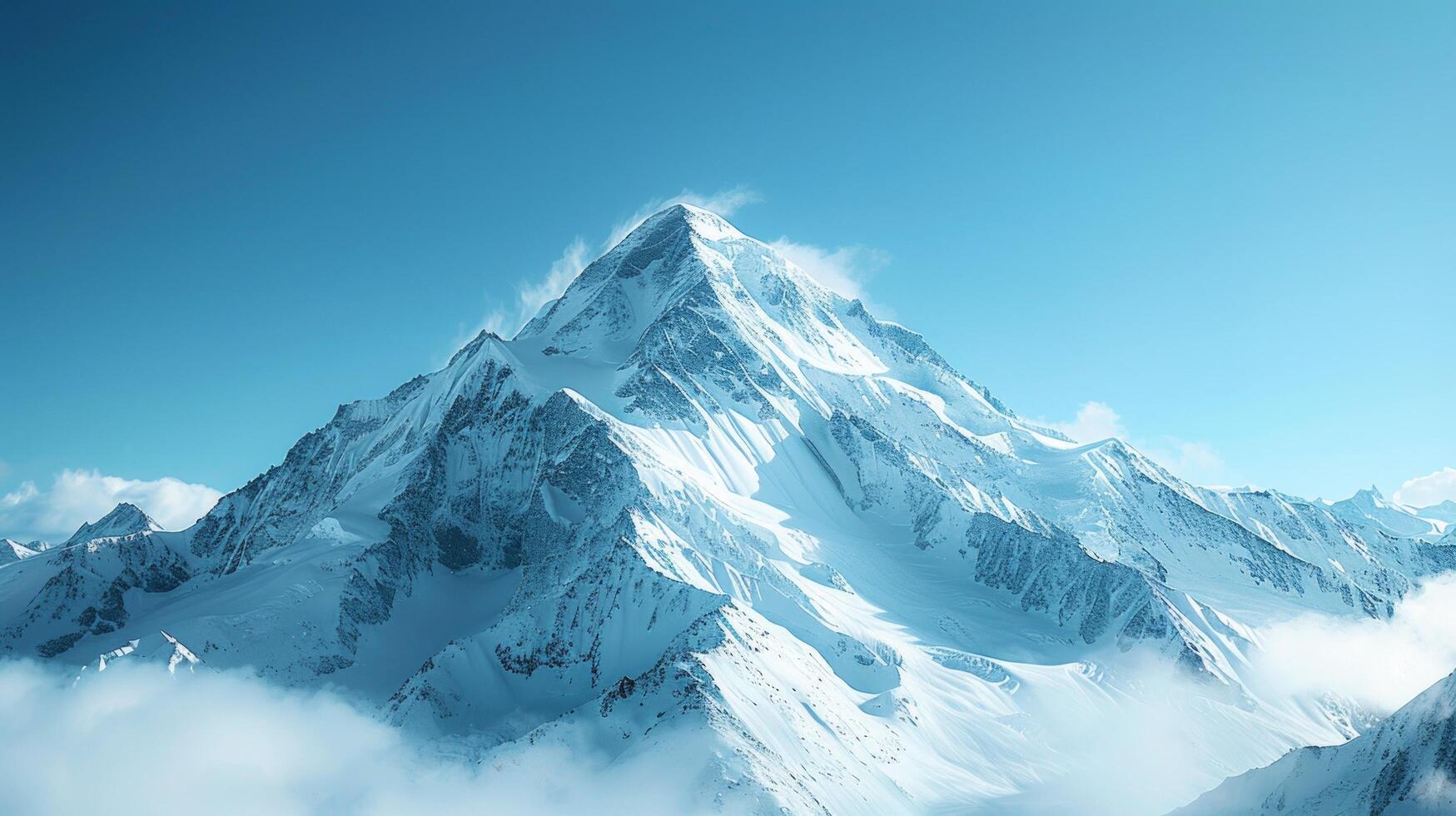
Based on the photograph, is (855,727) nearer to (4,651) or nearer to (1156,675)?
(1156,675)

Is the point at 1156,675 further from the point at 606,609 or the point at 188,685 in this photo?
the point at 188,685

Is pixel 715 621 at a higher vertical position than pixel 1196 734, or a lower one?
higher

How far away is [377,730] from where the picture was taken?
152 m

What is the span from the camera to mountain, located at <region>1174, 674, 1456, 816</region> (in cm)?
8312

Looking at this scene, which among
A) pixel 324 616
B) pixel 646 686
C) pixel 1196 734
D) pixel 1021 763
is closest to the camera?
pixel 646 686

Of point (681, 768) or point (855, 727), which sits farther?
point (855, 727)

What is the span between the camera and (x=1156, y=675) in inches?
7835

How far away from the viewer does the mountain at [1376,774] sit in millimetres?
83125

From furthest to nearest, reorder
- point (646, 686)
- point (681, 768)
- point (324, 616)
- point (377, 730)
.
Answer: point (324, 616) → point (377, 730) → point (646, 686) → point (681, 768)

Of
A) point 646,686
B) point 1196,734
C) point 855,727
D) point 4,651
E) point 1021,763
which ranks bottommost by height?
point 1196,734

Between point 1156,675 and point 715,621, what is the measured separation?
11858 centimetres

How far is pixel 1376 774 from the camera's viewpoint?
90188mm

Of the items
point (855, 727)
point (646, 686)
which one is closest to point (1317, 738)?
point (855, 727)

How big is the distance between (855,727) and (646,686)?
1630 inches
